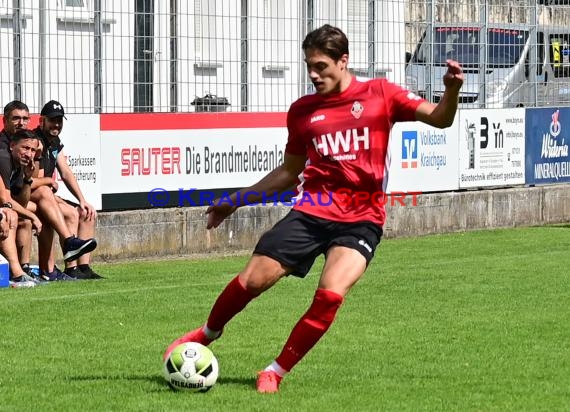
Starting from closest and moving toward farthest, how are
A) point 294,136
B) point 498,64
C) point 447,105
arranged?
point 447,105, point 294,136, point 498,64

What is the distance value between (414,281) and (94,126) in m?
4.35

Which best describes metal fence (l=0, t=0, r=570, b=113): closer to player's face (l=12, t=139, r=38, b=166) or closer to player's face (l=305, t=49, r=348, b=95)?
player's face (l=12, t=139, r=38, b=166)

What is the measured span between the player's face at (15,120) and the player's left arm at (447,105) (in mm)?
6938

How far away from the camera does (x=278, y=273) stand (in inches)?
316

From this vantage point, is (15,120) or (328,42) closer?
(328,42)

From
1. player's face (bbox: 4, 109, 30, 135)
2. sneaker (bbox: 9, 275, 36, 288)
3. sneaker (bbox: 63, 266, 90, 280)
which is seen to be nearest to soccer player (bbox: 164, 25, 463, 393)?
sneaker (bbox: 9, 275, 36, 288)

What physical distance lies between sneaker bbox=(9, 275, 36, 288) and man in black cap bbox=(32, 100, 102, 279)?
1.91 ft

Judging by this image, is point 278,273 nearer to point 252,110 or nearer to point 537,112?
point 252,110

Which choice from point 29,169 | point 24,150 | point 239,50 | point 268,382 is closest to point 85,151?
point 29,169

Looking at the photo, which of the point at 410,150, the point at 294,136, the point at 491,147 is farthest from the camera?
the point at 491,147

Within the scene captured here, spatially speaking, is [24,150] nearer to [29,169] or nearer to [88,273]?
[29,169]

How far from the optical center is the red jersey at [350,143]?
8039mm

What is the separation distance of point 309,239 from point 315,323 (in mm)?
511

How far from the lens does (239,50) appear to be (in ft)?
58.2
